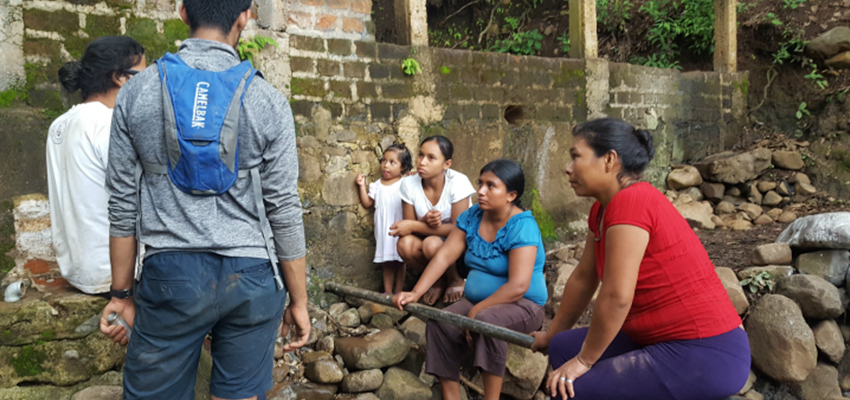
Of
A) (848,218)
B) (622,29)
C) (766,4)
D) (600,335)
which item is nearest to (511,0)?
(622,29)

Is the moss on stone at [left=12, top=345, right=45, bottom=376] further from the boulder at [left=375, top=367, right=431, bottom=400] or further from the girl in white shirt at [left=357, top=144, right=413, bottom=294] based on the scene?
the girl in white shirt at [left=357, top=144, right=413, bottom=294]

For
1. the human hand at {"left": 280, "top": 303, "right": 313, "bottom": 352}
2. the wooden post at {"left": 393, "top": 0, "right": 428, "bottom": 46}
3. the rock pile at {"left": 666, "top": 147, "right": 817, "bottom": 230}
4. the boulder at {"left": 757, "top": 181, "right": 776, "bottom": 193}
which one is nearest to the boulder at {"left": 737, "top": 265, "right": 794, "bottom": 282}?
the rock pile at {"left": 666, "top": 147, "right": 817, "bottom": 230}

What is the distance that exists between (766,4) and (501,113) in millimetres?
5342

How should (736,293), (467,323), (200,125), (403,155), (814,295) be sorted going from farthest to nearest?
(403,155) < (736,293) < (814,295) < (467,323) < (200,125)

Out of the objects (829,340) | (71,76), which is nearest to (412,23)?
(71,76)

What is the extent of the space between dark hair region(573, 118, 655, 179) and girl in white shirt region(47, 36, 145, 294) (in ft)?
6.22

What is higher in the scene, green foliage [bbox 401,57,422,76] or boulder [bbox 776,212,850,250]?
green foliage [bbox 401,57,422,76]

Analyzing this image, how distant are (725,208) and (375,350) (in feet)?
16.4

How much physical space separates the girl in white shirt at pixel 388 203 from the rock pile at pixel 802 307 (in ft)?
7.75

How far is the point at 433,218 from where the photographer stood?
13.0 feet

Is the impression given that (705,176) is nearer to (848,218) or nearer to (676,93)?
(676,93)

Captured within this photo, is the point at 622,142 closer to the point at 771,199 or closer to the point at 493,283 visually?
the point at 493,283

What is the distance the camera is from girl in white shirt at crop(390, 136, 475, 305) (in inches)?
157

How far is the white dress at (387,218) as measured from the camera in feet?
14.3
